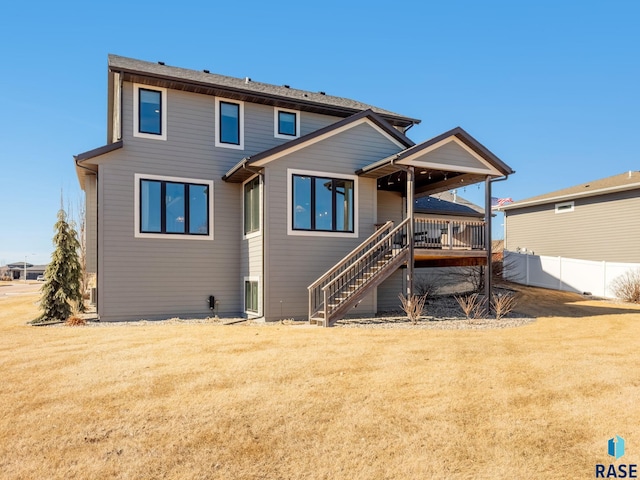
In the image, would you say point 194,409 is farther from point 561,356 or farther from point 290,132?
point 290,132

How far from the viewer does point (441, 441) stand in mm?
4570

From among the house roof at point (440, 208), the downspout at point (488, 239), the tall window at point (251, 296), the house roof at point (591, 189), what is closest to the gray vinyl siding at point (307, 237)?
the tall window at point (251, 296)

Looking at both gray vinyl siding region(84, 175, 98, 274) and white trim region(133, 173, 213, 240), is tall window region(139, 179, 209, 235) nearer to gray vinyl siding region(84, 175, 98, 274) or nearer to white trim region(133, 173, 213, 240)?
white trim region(133, 173, 213, 240)

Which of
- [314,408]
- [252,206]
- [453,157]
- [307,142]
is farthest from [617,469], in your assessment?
[252,206]

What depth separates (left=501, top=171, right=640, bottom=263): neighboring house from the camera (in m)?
20.2

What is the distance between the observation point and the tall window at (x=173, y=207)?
13188 mm

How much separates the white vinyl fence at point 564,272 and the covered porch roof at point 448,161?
30.4ft

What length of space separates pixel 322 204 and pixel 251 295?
3.59 metres

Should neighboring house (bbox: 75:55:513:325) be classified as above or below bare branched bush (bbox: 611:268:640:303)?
above

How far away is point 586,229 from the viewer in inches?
866

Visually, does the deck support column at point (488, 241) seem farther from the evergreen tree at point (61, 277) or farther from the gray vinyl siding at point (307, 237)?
the evergreen tree at point (61, 277)

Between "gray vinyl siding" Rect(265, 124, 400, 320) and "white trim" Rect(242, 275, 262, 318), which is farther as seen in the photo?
"white trim" Rect(242, 275, 262, 318)

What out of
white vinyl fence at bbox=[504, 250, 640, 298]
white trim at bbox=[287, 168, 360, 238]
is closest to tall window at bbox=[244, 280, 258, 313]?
white trim at bbox=[287, 168, 360, 238]

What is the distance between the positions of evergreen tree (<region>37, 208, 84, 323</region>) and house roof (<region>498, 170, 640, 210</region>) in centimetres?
2228
